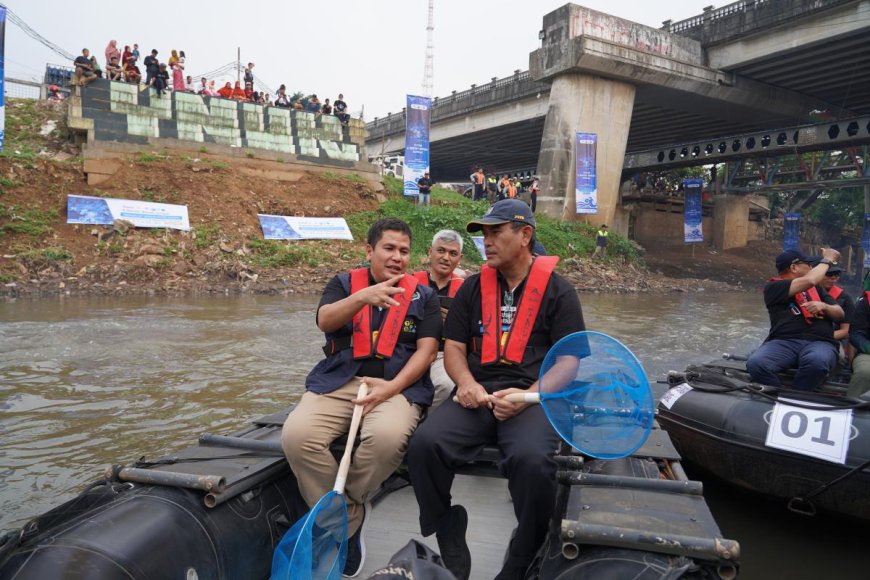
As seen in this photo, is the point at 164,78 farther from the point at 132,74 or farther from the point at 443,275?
the point at 443,275

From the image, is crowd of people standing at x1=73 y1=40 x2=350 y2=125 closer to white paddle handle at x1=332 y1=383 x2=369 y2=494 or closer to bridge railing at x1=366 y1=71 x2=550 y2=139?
bridge railing at x1=366 y1=71 x2=550 y2=139

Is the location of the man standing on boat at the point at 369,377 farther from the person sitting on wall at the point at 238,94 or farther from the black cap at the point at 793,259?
the person sitting on wall at the point at 238,94

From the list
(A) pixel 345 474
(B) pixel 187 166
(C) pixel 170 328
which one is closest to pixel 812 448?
(A) pixel 345 474

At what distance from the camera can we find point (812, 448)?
3781mm

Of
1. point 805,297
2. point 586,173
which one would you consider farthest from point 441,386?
point 586,173

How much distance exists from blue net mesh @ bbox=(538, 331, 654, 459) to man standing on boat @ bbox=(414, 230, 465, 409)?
5.12 ft

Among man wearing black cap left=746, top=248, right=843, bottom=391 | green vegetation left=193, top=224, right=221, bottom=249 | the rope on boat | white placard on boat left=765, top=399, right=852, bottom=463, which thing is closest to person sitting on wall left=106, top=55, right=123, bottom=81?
green vegetation left=193, top=224, right=221, bottom=249

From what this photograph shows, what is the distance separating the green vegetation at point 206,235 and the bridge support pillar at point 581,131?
13.0 meters

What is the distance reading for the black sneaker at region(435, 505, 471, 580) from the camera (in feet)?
8.88

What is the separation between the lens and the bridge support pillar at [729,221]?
3288 centimetres

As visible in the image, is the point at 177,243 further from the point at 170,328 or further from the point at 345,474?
the point at 345,474

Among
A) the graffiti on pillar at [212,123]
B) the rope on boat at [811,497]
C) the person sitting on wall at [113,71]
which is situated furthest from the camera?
the person sitting on wall at [113,71]

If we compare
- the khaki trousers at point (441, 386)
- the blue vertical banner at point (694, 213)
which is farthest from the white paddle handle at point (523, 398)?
the blue vertical banner at point (694, 213)

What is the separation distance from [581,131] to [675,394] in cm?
1975
